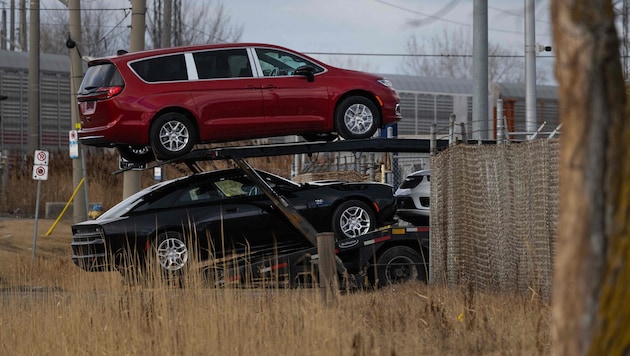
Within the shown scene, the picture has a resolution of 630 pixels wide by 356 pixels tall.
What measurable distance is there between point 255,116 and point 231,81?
1.74ft

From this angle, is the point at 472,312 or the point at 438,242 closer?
the point at 472,312

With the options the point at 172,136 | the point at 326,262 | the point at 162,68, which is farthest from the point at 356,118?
the point at 326,262

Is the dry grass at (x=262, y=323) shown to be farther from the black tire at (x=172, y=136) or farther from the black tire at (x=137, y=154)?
the black tire at (x=137, y=154)

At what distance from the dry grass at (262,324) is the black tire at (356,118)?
397 centimetres

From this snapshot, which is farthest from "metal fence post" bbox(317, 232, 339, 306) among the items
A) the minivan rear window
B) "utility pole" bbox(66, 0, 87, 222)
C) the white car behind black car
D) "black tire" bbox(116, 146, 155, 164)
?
"utility pole" bbox(66, 0, 87, 222)

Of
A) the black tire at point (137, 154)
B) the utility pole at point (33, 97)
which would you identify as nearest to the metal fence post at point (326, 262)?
the black tire at point (137, 154)

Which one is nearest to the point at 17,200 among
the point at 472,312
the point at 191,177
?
the point at 191,177

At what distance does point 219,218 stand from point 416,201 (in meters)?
3.38

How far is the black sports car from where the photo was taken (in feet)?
48.7

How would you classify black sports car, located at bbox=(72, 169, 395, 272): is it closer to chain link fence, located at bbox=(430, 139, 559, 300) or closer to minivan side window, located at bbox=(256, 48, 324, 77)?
chain link fence, located at bbox=(430, 139, 559, 300)

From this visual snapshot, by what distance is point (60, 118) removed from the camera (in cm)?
3656

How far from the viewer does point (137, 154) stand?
15.9 metres

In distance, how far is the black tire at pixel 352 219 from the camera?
609 inches

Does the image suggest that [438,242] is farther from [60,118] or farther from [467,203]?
[60,118]
